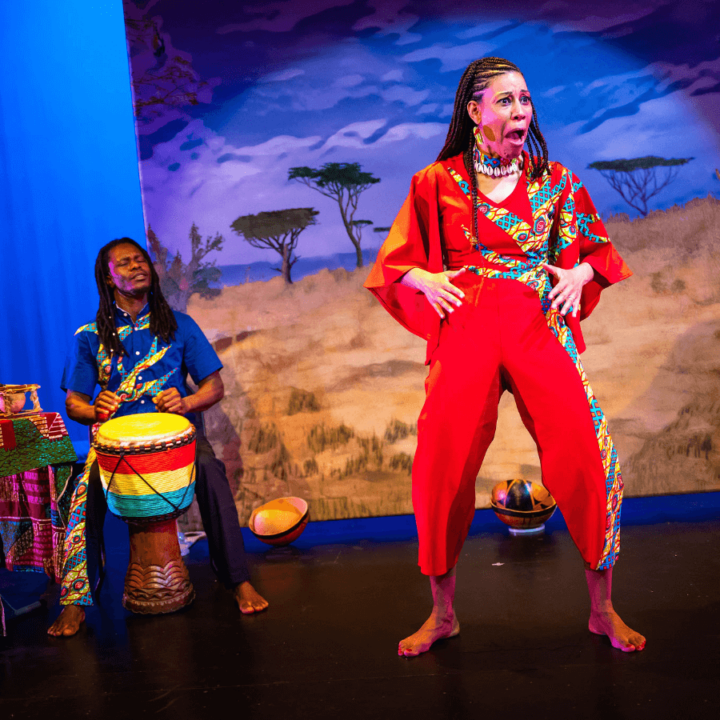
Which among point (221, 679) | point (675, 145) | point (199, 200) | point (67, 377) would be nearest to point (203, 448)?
point (67, 377)

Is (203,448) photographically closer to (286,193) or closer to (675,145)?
(286,193)

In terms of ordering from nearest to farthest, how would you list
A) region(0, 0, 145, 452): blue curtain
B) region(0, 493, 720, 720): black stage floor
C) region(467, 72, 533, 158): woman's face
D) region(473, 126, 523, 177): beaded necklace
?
region(0, 493, 720, 720): black stage floor → region(467, 72, 533, 158): woman's face → region(473, 126, 523, 177): beaded necklace → region(0, 0, 145, 452): blue curtain

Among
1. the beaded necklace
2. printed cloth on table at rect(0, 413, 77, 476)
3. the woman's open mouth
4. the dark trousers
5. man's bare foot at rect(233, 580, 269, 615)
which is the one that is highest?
the woman's open mouth

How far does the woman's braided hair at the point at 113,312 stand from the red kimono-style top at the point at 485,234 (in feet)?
4.40

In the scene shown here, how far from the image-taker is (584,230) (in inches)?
90.9

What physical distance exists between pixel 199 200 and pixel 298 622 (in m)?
2.29

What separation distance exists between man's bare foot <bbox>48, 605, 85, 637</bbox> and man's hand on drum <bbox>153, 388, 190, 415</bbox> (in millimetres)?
876

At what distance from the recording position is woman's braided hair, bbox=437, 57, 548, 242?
216 cm

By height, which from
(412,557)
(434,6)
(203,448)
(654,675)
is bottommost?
(412,557)

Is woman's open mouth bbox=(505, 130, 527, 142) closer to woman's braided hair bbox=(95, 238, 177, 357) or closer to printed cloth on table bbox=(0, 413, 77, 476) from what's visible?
woman's braided hair bbox=(95, 238, 177, 357)

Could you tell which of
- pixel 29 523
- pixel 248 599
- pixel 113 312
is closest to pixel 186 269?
pixel 113 312

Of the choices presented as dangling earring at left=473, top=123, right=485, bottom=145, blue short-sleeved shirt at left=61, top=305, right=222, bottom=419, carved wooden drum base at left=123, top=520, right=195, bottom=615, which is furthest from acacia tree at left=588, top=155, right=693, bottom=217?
carved wooden drum base at left=123, top=520, right=195, bottom=615

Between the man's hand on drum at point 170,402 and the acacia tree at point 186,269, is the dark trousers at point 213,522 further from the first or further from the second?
the acacia tree at point 186,269

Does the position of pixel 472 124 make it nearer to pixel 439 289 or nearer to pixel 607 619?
pixel 439 289
